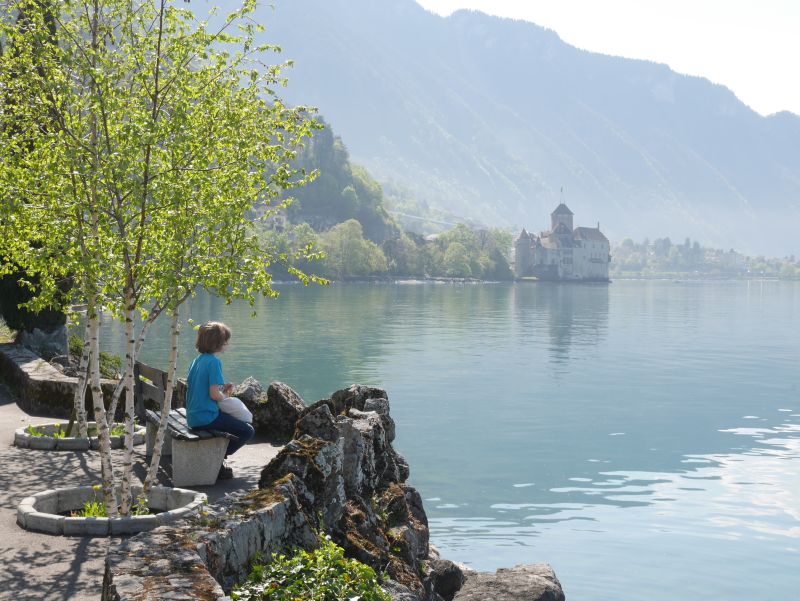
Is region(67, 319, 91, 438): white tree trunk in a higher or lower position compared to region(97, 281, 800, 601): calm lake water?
higher

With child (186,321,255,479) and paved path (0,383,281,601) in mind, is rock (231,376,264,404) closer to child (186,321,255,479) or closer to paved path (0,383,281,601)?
paved path (0,383,281,601)

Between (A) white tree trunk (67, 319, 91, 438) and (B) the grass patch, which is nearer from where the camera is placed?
(A) white tree trunk (67, 319, 91, 438)

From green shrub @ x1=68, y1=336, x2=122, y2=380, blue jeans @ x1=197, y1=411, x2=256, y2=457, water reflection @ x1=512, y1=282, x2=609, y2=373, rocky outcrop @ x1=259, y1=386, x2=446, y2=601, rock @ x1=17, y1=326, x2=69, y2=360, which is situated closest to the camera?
rocky outcrop @ x1=259, y1=386, x2=446, y2=601

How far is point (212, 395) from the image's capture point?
14102 mm

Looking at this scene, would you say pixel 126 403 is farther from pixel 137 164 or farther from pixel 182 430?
pixel 137 164

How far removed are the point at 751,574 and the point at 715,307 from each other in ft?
511

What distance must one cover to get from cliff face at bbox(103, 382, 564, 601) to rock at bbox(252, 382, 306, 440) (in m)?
0.03

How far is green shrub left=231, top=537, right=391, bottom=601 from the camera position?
294 inches

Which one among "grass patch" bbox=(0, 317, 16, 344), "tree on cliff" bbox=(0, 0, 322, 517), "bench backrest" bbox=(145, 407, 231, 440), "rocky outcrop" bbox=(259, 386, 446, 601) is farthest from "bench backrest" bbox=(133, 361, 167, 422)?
"grass patch" bbox=(0, 317, 16, 344)

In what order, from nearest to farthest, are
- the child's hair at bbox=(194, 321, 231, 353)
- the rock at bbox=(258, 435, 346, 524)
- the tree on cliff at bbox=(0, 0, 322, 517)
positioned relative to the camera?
the rock at bbox=(258, 435, 346, 524)
the tree on cliff at bbox=(0, 0, 322, 517)
the child's hair at bbox=(194, 321, 231, 353)

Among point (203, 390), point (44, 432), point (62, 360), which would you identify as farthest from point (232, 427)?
point (62, 360)

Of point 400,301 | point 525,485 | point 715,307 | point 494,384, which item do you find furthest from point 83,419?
point 715,307

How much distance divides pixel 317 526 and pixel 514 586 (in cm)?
659

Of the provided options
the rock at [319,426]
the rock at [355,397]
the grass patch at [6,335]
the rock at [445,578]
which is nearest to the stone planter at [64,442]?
the rock at [355,397]
